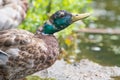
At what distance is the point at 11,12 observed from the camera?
8055mm

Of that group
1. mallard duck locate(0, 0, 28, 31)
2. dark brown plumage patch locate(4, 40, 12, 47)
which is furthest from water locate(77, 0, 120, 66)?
dark brown plumage patch locate(4, 40, 12, 47)

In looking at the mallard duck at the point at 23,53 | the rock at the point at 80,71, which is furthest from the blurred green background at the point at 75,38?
the mallard duck at the point at 23,53

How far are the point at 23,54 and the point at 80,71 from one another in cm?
208

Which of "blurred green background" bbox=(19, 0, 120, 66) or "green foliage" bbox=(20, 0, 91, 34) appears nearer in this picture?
"blurred green background" bbox=(19, 0, 120, 66)

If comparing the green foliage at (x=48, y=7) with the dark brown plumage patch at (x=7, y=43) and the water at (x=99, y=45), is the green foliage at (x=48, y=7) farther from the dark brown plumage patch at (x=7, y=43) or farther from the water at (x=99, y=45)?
the dark brown plumage patch at (x=7, y=43)

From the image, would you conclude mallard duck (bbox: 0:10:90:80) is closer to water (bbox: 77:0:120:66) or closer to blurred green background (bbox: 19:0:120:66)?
blurred green background (bbox: 19:0:120:66)

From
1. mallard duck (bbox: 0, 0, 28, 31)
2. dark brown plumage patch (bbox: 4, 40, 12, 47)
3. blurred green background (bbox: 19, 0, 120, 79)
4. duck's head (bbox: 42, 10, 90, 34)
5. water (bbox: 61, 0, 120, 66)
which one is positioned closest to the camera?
dark brown plumage patch (bbox: 4, 40, 12, 47)

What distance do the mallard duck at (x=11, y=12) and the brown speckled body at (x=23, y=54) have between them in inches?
49.3

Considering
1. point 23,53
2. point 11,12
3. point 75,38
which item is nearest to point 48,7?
point 75,38

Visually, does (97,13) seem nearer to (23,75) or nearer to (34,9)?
(34,9)

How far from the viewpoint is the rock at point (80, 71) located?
25.9ft

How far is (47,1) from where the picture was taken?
9.94m

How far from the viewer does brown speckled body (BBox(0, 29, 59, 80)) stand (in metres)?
6.32

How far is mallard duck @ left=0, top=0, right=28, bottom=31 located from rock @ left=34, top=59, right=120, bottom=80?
0.78 m
